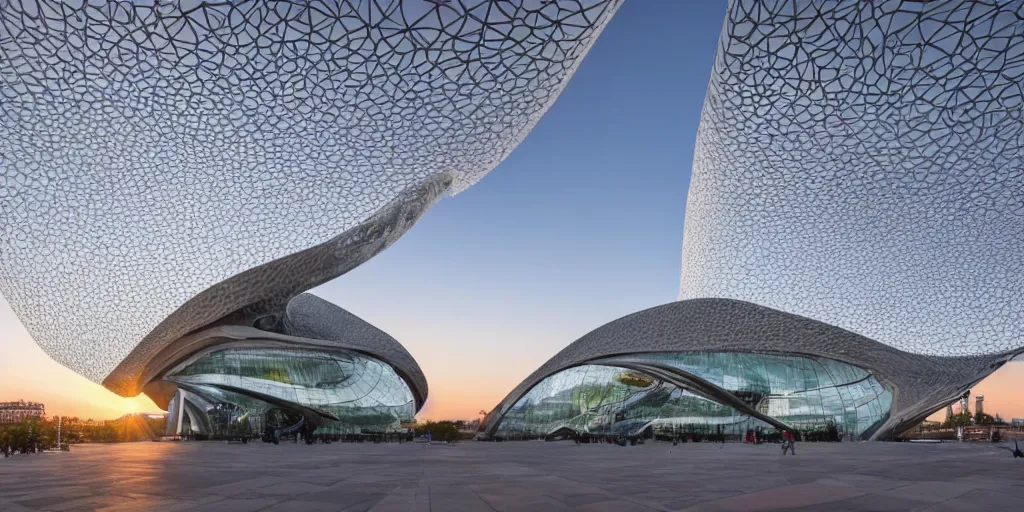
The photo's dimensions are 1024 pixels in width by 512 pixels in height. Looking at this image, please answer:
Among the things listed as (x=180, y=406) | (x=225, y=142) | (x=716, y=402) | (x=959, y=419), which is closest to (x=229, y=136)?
(x=225, y=142)

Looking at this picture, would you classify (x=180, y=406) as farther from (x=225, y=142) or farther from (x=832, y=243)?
(x=832, y=243)

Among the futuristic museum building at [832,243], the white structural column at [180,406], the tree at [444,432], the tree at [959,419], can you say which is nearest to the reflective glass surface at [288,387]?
the white structural column at [180,406]

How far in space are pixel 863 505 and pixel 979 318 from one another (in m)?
34.7

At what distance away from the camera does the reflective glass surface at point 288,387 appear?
43312mm

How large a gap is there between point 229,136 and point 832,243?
28653 millimetres

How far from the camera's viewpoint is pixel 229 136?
22422 millimetres

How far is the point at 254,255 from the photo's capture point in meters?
28.5

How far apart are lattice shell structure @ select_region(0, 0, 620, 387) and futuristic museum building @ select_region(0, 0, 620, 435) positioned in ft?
0.23

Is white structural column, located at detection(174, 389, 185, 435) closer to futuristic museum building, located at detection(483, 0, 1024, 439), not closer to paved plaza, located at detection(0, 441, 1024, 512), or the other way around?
futuristic museum building, located at detection(483, 0, 1024, 439)

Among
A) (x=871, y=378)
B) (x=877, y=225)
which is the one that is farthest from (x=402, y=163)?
(x=871, y=378)

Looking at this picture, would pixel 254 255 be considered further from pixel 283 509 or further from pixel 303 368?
pixel 283 509

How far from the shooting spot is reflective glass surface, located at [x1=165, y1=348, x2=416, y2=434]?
4331cm

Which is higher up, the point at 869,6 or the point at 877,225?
the point at 869,6

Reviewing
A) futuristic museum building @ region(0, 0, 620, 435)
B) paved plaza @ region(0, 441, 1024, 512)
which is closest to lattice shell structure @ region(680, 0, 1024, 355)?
futuristic museum building @ region(0, 0, 620, 435)
